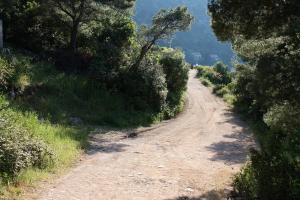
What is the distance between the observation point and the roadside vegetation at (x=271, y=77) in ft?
27.7

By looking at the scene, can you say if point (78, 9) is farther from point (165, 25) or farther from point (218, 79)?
point (218, 79)

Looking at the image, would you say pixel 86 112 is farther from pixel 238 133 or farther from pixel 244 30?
pixel 244 30

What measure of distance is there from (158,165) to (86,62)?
17.7 metres

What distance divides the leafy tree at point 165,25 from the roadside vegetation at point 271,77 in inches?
697

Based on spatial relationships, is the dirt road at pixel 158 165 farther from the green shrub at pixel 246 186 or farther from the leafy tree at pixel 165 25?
the leafy tree at pixel 165 25

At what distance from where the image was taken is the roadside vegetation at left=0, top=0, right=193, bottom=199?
23656 millimetres

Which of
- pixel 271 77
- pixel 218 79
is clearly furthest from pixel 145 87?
pixel 218 79

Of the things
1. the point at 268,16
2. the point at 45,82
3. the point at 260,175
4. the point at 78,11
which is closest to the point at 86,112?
the point at 45,82

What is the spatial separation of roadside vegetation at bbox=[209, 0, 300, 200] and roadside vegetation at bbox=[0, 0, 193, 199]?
10548mm

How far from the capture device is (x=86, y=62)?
103 feet

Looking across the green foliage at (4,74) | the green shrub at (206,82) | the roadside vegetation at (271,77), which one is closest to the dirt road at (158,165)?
the roadside vegetation at (271,77)

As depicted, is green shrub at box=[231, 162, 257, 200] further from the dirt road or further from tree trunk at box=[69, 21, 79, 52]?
tree trunk at box=[69, 21, 79, 52]

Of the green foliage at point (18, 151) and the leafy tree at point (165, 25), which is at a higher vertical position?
the leafy tree at point (165, 25)

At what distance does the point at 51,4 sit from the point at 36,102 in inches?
327
